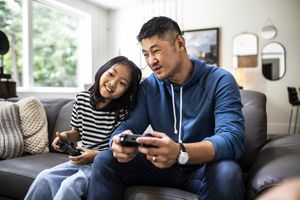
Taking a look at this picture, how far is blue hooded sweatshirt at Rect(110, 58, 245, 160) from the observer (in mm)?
1065

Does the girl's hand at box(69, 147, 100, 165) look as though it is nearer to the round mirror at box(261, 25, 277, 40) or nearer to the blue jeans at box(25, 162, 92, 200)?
the blue jeans at box(25, 162, 92, 200)

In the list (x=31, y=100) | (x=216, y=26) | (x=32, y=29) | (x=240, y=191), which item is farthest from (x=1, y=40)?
(x=216, y=26)

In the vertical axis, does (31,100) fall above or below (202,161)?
above

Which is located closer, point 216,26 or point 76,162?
point 76,162

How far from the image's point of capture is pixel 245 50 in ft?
16.3

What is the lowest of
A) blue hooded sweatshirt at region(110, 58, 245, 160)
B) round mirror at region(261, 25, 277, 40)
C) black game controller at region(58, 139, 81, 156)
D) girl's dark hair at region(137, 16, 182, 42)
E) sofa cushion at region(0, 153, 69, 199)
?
sofa cushion at region(0, 153, 69, 199)

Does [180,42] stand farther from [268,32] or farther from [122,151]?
[268,32]

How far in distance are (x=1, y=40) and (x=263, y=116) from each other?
245 cm

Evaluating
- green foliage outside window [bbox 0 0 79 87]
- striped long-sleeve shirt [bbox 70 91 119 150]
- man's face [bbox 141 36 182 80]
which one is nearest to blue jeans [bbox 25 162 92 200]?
striped long-sleeve shirt [bbox 70 91 119 150]

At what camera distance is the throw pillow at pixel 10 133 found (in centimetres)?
170

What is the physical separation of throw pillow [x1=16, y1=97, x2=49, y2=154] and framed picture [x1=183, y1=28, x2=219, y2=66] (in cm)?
373

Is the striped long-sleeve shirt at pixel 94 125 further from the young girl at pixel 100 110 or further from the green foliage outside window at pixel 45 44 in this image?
the green foliage outside window at pixel 45 44

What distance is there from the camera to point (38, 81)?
13.9ft

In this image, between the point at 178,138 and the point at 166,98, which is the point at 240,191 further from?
the point at 166,98
